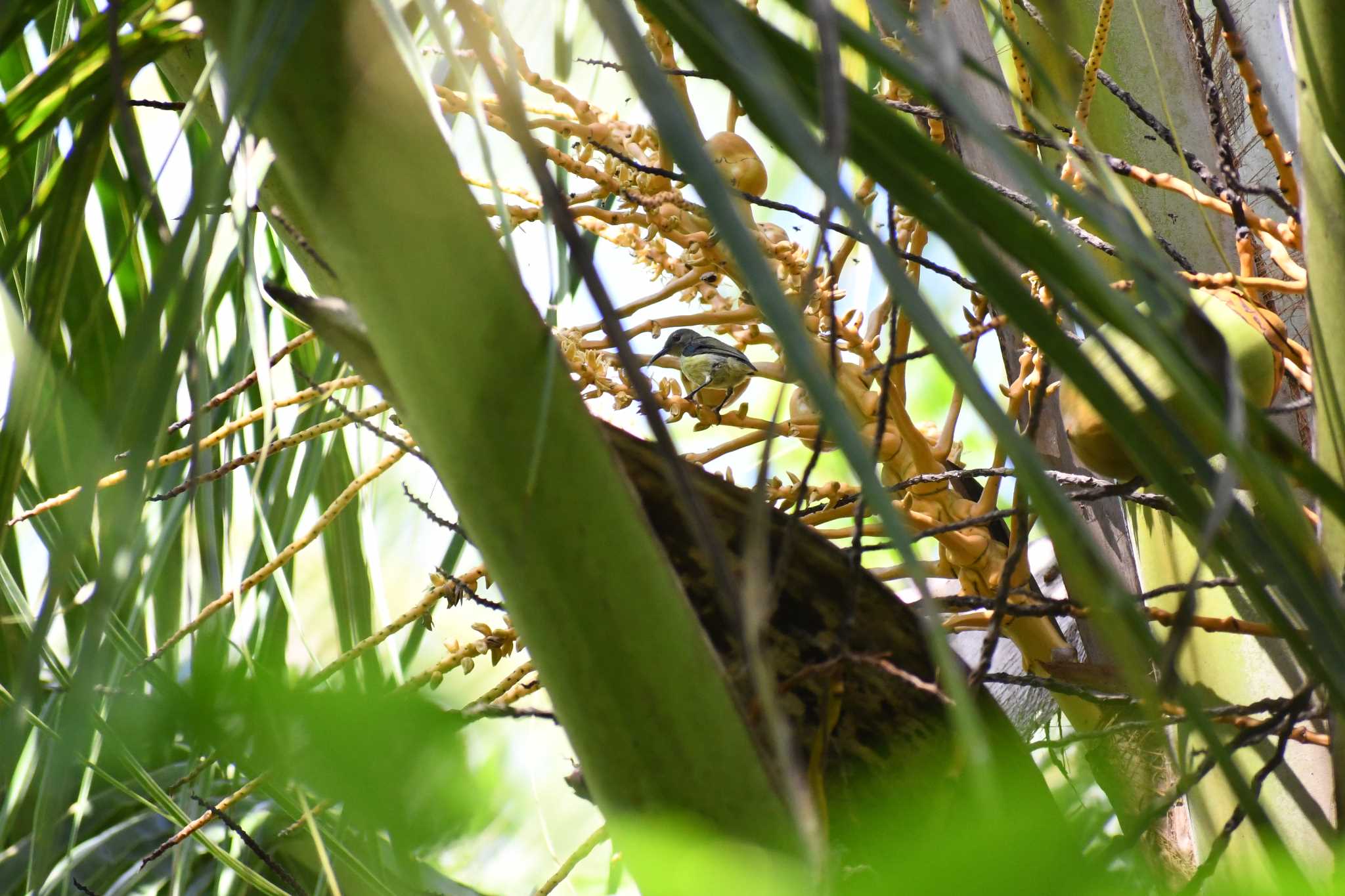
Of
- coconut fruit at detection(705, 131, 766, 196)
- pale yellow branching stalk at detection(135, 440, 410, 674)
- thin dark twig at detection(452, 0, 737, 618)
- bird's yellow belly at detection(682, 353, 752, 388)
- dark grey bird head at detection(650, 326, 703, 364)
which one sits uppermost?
dark grey bird head at detection(650, 326, 703, 364)

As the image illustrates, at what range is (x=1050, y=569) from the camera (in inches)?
45.0

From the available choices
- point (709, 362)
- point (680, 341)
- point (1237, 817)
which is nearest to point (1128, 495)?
point (1237, 817)

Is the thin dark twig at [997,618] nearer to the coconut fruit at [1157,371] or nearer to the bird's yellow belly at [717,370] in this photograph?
the coconut fruit at [1157,371]

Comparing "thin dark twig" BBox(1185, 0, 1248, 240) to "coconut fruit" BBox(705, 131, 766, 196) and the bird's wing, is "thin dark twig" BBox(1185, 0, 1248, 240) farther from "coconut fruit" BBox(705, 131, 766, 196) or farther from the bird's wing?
the bird's wing

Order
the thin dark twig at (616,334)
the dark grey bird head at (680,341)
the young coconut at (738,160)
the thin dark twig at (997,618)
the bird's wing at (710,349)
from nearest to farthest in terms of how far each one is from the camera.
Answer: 1. the thin dark twig at (616,334)
2. the thin dark twig at (997,618)
3. the young coconut at (738,160)
4. the bird's wing at (710,349)
5. the dark grey bird head at (680,341)

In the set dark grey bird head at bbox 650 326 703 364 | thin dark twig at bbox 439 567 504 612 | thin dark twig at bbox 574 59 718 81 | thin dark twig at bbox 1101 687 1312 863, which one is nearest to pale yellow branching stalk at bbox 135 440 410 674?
thin dark twig at bbox 439 567 504 612

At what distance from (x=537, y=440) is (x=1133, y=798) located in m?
0.52

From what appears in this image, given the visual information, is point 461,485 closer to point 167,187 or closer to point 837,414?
point 837,414

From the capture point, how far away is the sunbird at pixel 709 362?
646 mm

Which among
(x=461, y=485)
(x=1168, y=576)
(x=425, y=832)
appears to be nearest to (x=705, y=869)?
(x=425, y=832)

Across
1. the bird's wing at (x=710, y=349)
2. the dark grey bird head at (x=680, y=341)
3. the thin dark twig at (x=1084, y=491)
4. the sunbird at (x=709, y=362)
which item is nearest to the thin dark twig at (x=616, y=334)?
the thin dark twig at (x=1084, y=491)

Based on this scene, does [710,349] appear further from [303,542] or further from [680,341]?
[303,542]

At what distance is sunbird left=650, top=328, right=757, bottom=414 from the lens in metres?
0.65

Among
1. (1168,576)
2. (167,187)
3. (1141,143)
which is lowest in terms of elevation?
(1168,576)
